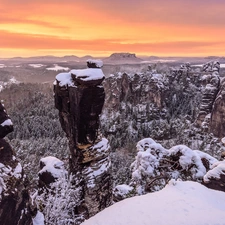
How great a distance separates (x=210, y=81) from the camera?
265 ft

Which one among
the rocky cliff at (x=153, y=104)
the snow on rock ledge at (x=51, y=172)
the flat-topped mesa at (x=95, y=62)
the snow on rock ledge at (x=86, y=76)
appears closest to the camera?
the snow on rock ledge at (x=86, y=76)

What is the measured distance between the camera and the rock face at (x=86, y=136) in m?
17.2

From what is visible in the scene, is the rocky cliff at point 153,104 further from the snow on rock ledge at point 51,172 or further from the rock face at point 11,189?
the rock face at point 11,189

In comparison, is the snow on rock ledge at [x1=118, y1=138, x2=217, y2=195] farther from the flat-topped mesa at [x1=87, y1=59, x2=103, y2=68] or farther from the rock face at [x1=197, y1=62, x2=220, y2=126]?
the rock face at [x1=197, y1=62, x2=220, y2=126]

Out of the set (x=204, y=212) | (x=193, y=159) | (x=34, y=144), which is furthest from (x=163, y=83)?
(x=204, y=212)

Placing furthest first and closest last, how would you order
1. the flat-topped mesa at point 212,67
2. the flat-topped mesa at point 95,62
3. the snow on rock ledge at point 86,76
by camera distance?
the flat-topped mesa at point 212,67 < the flat-topped mesa at point 95,62 < the snow on rock ledge at point 86,76

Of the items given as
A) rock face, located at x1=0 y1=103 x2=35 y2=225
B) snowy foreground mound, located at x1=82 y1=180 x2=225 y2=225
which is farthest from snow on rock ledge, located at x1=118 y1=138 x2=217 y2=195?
rock face, located at x1=0 y1=103 x2=35 y2=225

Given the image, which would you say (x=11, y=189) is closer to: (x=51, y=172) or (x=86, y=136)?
(x=86, y=136)

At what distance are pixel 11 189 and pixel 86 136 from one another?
9.11 m

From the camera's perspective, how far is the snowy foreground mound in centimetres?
879

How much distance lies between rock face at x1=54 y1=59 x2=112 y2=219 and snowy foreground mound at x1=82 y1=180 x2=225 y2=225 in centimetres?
762

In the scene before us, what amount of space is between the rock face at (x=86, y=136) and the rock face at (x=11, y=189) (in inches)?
289

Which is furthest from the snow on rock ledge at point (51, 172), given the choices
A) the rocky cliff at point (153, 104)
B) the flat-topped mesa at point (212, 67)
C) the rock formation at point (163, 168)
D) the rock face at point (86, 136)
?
the flat-topped mesa at point (212, 67)

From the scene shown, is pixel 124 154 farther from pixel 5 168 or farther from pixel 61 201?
pixel 5 168
